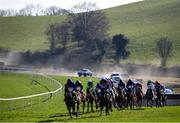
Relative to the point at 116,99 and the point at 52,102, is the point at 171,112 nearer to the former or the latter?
the point at 116,99

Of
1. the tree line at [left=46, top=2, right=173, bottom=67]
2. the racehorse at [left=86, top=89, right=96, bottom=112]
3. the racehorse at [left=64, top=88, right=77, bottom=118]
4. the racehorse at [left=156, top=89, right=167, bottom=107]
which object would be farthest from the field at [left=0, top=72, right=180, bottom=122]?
the tree line at [left=46, top=2, right=173, bottom=67]

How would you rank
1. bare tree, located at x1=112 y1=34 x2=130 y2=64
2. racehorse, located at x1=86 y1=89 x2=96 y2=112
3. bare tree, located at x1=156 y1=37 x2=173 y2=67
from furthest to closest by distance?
1. bare tree, located at x1=112 y1=34 x2=130 y2=64
2. bare tree, located at x1=156 y1=37 x2=173 y2=67
3. racehorse, located at x1=86 y1=89 x2=96 y2=112

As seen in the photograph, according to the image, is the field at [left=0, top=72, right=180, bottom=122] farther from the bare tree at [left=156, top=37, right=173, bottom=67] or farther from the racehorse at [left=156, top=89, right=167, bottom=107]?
the bare tree at [left=156, top=37, right=173, bottom=67]

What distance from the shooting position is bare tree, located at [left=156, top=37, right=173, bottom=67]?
4432 inches

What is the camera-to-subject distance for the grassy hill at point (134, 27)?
12181cm

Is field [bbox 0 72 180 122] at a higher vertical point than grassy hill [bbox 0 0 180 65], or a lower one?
lower

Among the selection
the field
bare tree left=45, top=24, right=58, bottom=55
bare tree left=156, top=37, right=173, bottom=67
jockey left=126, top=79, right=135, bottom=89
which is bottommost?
the field

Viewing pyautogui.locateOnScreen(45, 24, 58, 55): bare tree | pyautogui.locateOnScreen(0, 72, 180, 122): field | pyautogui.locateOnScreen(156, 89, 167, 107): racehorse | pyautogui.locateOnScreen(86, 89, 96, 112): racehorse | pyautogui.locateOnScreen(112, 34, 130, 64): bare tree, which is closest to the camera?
pyautogui.locateOnScreen(0, 72, 180, 122): field

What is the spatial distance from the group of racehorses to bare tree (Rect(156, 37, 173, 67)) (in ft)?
216

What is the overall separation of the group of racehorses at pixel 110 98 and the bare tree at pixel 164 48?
65.9m

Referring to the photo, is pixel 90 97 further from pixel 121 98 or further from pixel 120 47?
pixel 120 47

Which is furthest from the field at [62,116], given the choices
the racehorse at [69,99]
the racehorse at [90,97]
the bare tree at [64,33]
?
the bare tree at [64,33]

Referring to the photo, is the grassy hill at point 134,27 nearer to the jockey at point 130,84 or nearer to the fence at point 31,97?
the fence at point 31,97

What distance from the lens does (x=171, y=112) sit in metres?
36.7
